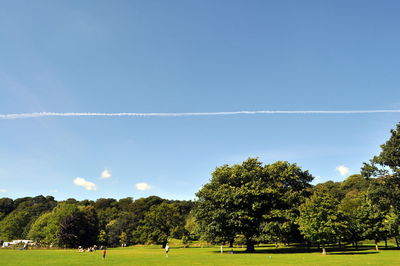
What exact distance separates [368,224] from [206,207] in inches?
1318

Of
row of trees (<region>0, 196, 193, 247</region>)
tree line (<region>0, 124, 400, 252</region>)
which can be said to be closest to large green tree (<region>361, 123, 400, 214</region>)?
tree line (<region>0, 124, 400, 252</region>)

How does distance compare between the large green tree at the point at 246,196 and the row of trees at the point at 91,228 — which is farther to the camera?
the row of trees at the point at 91,228

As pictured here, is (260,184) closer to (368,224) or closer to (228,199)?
(228,199)

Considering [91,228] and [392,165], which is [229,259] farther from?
[91,228]

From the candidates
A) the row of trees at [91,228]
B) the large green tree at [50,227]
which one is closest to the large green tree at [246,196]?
the row of trees at [91,228]

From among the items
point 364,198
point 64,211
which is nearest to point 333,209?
point 364,198

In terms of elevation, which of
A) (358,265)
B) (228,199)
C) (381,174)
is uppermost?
(381,174)

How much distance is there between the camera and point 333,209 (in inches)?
2047

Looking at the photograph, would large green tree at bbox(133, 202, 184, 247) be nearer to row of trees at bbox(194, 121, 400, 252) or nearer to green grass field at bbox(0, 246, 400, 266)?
row of trees at bbox(194, 121, 400, 252)

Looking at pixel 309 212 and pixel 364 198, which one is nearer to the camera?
pixel 309 212

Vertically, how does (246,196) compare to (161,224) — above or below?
above

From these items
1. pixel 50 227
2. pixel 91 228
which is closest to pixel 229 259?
pixel 91 228

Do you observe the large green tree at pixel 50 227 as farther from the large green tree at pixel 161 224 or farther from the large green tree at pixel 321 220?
the large green tree at pixel 321 220

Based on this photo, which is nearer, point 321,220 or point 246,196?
point 321,220
